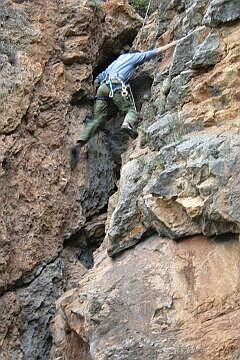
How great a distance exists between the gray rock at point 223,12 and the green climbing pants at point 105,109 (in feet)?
7.92

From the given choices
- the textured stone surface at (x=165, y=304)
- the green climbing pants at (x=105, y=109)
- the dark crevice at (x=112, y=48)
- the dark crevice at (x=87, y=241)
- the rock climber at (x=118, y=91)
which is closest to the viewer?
the textured stone surface at (x=165, y=304)

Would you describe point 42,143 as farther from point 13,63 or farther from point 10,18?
point 10,18

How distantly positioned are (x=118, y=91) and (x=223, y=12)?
279 centimetres

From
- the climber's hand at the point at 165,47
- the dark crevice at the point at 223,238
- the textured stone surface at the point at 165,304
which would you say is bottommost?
the textured stone surface at the point at 165,304

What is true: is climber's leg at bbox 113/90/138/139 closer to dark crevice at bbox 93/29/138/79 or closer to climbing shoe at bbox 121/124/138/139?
climbing shoe at bbox 121/124/138/139

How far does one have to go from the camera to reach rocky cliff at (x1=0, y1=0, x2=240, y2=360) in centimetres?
606

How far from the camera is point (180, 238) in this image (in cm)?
641

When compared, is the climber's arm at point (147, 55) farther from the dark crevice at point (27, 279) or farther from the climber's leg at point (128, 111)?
the dark crevice at point (27, 279)

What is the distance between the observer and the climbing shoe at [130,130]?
9281 mm

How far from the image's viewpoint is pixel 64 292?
8367mm

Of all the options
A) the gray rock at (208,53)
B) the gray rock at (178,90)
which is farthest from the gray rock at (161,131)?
the gray rock at (208,53)

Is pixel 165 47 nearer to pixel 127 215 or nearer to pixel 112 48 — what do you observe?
pixel 112 48

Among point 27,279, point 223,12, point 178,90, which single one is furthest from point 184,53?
point 27,279

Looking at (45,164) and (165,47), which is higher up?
(165,47)
